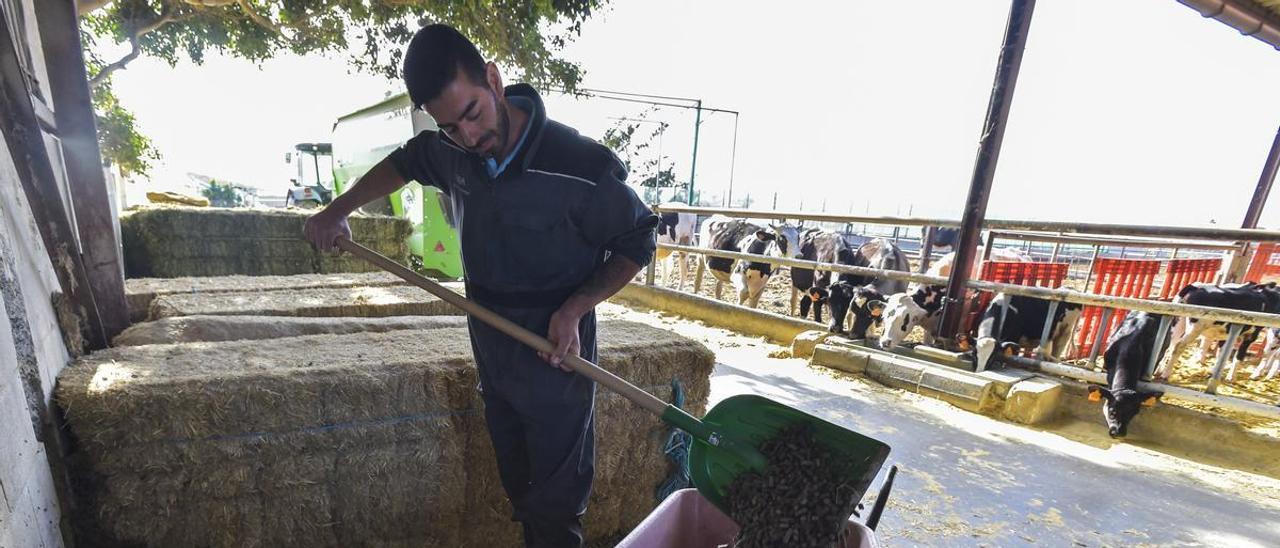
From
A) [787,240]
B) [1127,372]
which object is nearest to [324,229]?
[1127,372]

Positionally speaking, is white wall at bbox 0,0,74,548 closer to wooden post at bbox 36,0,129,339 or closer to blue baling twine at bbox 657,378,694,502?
wooden post at bbox 36,0,129,339

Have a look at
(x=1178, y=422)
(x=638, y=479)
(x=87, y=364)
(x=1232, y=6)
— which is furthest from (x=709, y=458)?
(x=1232, y=6)

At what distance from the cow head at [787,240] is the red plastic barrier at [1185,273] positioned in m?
4.83

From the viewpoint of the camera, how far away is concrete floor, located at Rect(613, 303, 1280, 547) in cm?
256

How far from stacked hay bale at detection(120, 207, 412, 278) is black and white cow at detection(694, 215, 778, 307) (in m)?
5.33

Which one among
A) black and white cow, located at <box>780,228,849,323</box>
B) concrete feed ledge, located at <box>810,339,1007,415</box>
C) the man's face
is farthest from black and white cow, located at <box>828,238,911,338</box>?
the man's face

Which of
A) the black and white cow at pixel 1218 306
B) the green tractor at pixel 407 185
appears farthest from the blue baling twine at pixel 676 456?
the black and white cow at pixel 1218 306

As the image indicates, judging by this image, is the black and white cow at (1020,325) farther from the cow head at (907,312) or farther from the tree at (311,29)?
the tree at (311,29)

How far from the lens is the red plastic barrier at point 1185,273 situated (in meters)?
6.50

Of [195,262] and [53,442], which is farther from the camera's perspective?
[195,262]

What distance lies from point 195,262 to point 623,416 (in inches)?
311

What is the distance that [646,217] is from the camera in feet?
5.22

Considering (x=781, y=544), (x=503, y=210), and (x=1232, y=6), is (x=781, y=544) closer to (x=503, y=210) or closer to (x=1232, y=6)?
(x=503, y=210)

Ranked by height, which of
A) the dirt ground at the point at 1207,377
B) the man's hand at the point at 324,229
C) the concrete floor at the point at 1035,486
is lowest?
the concrete floor at the point at 1035,486
